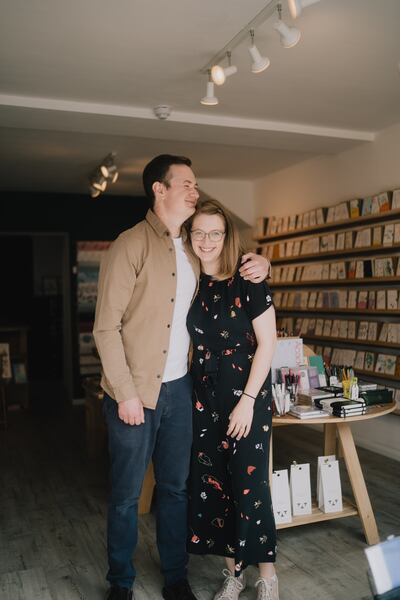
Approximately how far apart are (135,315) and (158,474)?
31.0 inches

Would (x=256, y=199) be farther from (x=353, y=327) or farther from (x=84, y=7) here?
(x=84, y=7)

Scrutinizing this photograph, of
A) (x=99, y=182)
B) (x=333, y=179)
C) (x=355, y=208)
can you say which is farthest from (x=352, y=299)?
(x=99, y=182)

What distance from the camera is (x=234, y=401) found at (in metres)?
2.68

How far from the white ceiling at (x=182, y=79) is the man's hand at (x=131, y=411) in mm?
1867

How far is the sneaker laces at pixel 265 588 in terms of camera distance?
2.71 metres

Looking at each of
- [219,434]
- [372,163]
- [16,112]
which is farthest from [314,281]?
[219,434]

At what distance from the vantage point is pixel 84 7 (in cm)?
281

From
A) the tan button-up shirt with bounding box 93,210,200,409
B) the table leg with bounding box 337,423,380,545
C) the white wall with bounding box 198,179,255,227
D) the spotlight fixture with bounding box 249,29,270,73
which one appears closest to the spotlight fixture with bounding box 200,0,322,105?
the spotlight fixture with bounding box 249,29,270,73

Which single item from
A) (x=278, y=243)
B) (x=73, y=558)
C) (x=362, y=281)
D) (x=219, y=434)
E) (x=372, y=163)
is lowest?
(x=73, y=558)

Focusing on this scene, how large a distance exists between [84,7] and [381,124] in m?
3.18

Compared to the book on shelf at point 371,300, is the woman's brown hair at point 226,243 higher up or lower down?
higher up

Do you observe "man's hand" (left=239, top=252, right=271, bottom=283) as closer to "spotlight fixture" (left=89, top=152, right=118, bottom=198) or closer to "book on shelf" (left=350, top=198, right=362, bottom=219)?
"book on shelf" (left=350, top=198, right=362, bottom=219)

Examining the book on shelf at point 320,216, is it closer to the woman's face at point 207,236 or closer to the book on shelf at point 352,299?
the book on shelf at point 352,299

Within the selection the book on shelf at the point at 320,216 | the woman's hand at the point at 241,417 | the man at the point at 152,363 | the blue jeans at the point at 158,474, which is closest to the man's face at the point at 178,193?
the man at the point at 152,363
